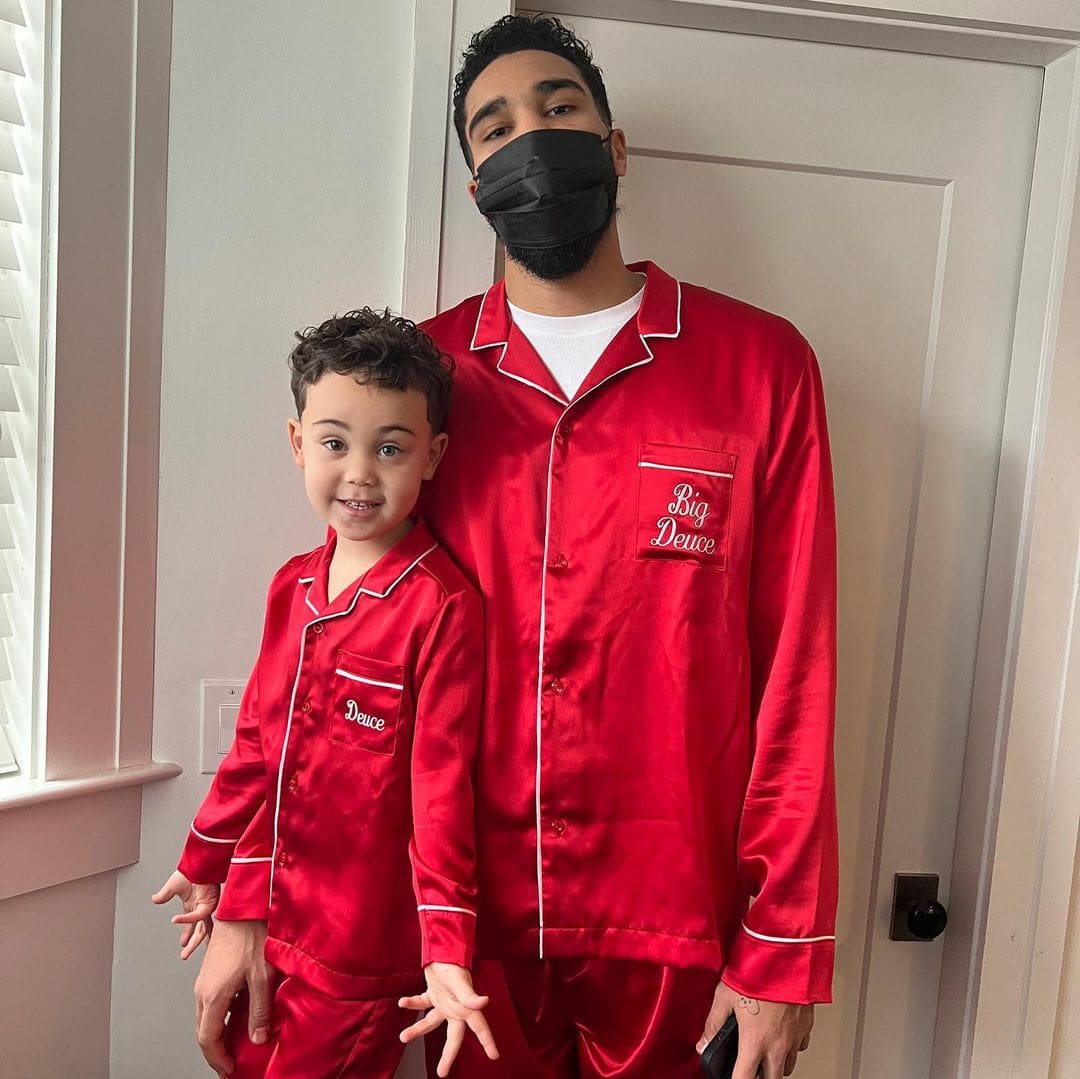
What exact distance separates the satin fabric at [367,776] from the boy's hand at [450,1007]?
0.23 ft

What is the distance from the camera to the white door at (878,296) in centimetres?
131

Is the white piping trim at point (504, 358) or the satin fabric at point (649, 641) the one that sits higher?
the white piping trim at point (504, 358)

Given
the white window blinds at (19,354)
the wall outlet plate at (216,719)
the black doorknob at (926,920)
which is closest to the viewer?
the white window blinds at (19,354)

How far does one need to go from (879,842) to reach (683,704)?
1.91ft

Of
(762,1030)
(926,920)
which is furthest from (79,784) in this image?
(926,920)

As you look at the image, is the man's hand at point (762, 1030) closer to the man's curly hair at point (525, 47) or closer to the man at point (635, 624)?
the man at point (635, 624)

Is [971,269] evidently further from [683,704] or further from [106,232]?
[106,232]

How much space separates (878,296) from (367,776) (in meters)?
0.99

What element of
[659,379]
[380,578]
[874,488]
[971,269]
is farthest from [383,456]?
[971,269]

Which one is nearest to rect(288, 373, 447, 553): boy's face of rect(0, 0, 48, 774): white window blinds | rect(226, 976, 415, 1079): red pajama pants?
rect(0, 0, 48, 774): white window blinds

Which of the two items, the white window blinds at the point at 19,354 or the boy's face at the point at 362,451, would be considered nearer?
the boy's face at the point at 362,451

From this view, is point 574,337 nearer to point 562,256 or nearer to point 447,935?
point 562,256

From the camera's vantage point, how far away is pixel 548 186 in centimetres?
102

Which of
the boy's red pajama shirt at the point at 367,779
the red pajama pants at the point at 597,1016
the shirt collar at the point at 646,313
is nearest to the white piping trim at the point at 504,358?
the shirt collar at the point at 646,313
